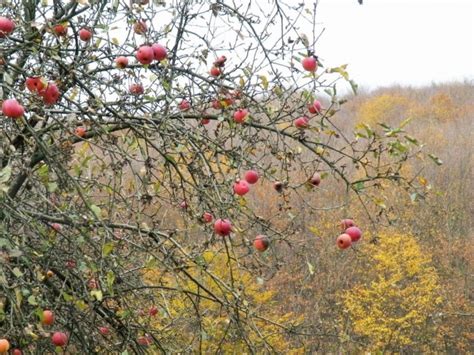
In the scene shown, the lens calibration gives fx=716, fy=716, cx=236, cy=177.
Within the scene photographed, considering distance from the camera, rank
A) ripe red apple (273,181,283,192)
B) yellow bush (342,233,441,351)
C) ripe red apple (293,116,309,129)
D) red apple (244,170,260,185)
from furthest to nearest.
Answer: yellow bush (342,233,441,351) → ripe red apple (293,116,309,129) → red apple (244,170,260,185) → ripe red apple (273,181,283,192)

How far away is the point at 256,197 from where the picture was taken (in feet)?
58.5

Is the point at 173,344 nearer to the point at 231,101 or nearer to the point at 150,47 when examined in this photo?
the point at 231,101

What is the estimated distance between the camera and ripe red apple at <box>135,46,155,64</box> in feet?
8.44

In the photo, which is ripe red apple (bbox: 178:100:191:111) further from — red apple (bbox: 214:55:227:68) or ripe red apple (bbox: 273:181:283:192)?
ripe red apple (bbox: 273:181:283:192)

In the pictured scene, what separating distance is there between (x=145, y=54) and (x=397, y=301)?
11.2 meters

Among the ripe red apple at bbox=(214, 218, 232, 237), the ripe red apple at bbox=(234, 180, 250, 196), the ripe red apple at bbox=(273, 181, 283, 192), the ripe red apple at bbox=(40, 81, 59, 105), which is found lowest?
the ripe red apple at bbox=(214, 218, 232, 237)

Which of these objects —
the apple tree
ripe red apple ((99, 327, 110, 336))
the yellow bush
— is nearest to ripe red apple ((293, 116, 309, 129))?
the apple tree

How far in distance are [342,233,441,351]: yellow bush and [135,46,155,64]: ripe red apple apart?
1021 centimetres

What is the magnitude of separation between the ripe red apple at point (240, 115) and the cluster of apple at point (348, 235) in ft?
1.88

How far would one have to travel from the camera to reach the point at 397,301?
1291cm

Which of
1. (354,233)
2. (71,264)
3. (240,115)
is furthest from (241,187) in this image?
(71,264)

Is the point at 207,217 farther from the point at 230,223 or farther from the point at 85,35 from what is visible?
the point at 85,35

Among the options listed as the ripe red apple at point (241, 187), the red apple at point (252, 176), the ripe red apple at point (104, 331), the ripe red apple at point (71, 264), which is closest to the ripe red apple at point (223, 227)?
the ripe red apple at point (241, 187)

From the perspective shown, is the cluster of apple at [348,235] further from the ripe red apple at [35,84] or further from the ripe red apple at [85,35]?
the ripe red apple at [85,35]
